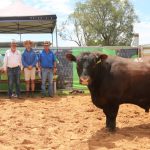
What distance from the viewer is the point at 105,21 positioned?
4994cm

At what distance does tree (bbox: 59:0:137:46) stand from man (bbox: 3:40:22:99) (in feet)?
113

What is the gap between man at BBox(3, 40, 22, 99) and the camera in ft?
40.7

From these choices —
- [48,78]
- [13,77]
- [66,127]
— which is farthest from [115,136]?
[13,77]

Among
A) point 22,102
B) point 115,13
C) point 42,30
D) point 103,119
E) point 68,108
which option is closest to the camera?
point 103,119

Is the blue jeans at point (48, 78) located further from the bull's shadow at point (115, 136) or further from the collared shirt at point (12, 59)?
the bull's shadow at point (115, 136)

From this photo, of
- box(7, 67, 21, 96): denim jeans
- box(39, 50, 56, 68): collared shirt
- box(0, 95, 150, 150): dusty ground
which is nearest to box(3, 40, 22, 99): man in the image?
box(7, 67, 21, 96): denim jeans

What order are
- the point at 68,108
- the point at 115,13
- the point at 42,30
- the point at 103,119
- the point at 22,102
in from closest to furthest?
1. the point at 103,119
2. the point at 68,108
3. the point at 22,102
4. the point at 42,30
5. the point at 115,13

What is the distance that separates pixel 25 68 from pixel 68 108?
273cm

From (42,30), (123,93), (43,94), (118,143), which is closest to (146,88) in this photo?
(123,93)

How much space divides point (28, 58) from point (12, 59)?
20.2 inches

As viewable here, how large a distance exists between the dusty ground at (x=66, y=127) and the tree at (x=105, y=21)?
36.5 meters

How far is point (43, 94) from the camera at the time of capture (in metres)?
13.0

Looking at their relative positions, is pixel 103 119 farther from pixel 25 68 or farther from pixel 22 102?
pixel 25 68

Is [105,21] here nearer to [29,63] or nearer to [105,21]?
[105,21]
